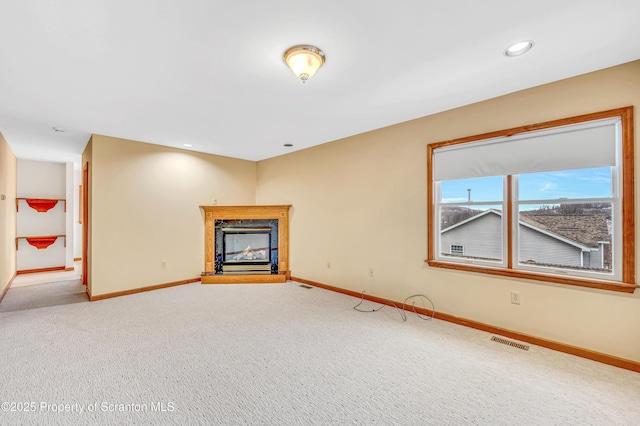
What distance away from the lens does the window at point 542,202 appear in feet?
7.61

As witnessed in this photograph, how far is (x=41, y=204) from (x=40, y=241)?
2.53 ft

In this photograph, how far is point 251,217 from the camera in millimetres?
5324

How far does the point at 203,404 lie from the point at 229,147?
12.8ft

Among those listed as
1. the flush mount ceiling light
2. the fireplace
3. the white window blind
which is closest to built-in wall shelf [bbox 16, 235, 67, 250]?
the fireplace

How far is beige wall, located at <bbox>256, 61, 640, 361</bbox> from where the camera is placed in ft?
7.68

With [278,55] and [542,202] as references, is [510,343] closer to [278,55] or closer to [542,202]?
[542,202]

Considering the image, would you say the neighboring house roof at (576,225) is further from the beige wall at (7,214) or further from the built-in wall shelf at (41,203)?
the built-in wall shelf at (41,203)

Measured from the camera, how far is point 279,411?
1776 mm

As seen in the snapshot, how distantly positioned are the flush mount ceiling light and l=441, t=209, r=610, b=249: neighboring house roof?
8.14 ft

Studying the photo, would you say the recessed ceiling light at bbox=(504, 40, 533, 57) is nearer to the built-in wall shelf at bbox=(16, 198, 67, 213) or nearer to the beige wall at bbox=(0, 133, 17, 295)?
the beige wall at bbox=(0, 133, 17, 295)

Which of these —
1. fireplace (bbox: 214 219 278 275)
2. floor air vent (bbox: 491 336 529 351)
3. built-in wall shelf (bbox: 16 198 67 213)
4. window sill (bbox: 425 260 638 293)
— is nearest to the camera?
window sill (bbox: 425 260 638 293)

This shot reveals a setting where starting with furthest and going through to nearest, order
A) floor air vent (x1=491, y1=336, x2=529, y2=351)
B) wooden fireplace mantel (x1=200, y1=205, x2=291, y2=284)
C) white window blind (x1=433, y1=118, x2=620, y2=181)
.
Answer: wooden fireplace mantel (x1=200, y1=205, x2=291, y2=284) → floor air vent (x1=491, y1=336, x2=529, y2=351) → white window blind (x1=433, y1=118, x2=620, y2=181)

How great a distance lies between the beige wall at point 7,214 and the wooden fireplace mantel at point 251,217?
2.79 meters

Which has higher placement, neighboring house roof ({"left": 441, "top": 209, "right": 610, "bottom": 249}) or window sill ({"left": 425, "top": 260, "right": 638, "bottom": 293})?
neighboring house roof ({"left": 441, "top": 209, "right": 610, "bottom": 249})
